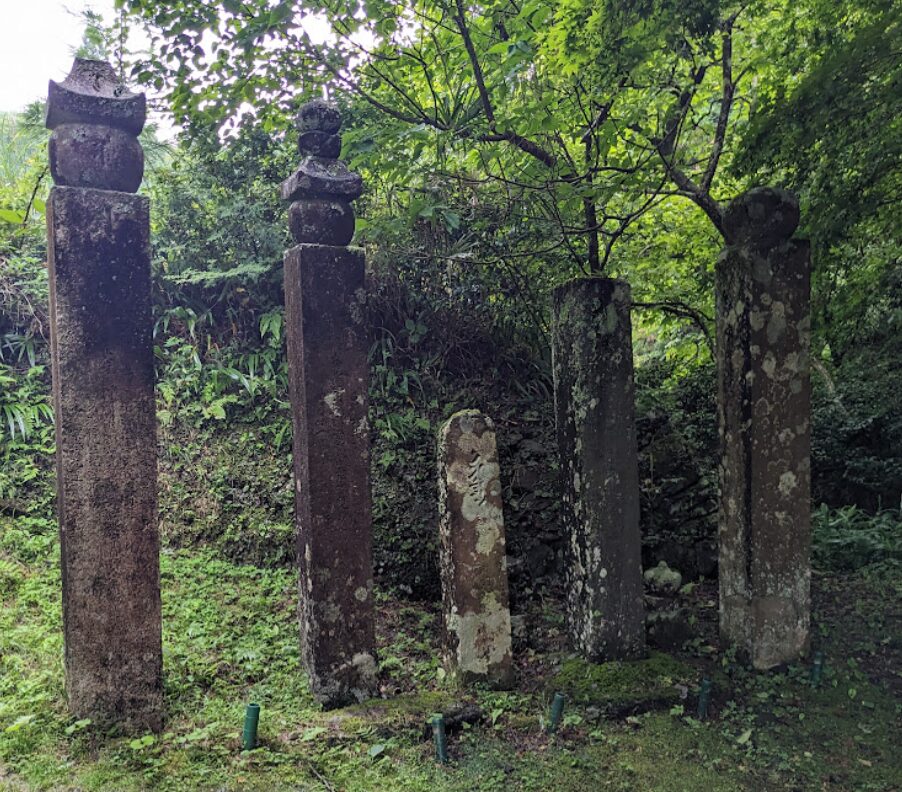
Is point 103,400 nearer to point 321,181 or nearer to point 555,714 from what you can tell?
point 321,181

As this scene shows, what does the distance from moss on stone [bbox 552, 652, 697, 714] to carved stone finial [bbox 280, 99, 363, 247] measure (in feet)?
10.7

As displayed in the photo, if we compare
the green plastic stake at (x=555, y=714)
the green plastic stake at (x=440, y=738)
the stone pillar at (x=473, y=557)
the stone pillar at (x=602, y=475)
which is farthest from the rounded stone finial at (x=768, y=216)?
the green plastic stake at (x=440, y=738)

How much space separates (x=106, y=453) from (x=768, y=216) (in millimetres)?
4502

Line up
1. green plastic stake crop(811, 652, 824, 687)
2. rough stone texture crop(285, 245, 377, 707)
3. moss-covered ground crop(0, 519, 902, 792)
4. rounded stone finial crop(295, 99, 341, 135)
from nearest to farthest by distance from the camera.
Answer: moss-covered ground crop(0, 519, 902, 792), rough stone texture crop(285, 245, 377, 707), rounded stone finial crop(295, 99, 341, 135), green plastic stake crop(811, 652, 824, 687)

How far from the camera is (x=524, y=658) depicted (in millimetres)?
4945

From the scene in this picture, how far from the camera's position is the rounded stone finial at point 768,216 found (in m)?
4.58

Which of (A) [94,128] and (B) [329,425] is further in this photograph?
(B) [329,425]

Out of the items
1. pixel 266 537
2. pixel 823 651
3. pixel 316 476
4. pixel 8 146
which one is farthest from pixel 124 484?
pixel 8 146

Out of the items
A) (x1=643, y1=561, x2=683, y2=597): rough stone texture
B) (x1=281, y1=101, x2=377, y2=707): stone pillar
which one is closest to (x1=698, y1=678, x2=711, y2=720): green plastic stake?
(x1=643, y1=561, x2=683, y2=597): rough stone texture

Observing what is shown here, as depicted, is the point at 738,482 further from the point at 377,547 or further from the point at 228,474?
the point at 228,474

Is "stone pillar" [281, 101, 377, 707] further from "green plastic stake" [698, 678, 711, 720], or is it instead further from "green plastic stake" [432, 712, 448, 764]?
"green plastic stake" [698, 678, 711, 720]

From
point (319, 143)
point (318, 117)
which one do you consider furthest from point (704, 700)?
point (318, 117)

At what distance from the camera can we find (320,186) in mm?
4004

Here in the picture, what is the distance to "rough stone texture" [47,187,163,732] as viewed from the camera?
11.1 feet
